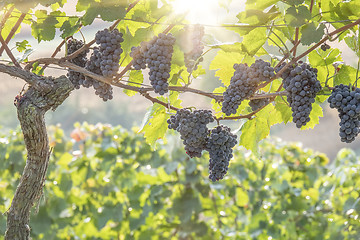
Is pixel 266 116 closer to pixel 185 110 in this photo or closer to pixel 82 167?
pixel 185 110

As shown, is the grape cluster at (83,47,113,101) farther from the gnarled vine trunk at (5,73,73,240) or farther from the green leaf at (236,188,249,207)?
the green leaf at (236,188,249,207)

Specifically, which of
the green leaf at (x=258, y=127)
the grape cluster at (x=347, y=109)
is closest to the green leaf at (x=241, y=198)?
the green leaf at (x=258, y=127)

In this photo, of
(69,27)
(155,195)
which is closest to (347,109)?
(69,27)

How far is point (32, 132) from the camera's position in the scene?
1.49 meters

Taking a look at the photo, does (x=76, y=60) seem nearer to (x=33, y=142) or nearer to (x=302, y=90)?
(x=33, y=142)

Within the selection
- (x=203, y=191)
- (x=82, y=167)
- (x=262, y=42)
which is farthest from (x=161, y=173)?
(x=262, y=42)

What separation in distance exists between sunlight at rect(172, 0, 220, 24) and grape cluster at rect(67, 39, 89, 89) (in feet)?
1.25

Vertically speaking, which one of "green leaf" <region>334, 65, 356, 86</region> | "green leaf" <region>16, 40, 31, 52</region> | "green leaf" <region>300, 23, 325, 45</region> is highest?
"green leaf" <region>16, 40, 31, 52</region>

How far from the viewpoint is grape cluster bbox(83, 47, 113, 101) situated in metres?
1.44

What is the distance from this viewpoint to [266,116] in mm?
1601

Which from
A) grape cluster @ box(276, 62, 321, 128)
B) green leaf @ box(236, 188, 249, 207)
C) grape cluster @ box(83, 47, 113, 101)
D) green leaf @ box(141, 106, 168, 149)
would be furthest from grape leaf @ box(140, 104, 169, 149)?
green leaf @ box(236, 188, 249, 207)

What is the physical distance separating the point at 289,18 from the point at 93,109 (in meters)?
15.5

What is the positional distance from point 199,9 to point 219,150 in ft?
1.33

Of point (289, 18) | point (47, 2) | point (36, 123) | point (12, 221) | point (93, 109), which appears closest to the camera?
point (289, 18)
